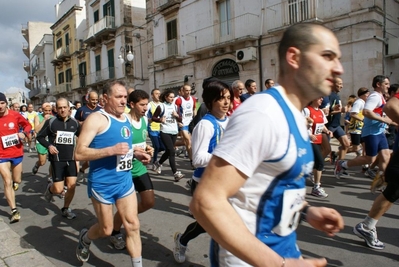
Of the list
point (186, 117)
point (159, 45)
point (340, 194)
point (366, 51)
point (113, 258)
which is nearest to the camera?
point (113, 258)

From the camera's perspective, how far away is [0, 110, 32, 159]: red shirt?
5.30 meters

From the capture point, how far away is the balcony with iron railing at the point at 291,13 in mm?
14125

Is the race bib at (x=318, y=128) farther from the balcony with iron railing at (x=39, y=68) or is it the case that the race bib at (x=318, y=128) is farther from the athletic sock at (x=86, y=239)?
the balcony with iron railing at (x=39, y=68)

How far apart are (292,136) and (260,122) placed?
166 millimetres

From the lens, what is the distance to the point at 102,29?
2781 centimetres

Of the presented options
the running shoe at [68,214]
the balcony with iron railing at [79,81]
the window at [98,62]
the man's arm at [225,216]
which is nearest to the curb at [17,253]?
the running shoe at [68,214]

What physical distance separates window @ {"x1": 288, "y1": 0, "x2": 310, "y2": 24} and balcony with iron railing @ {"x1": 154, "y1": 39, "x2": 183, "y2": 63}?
7791 mm

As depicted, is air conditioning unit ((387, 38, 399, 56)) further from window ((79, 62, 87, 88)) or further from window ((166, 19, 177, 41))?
window ((79, 62, 87, 88))

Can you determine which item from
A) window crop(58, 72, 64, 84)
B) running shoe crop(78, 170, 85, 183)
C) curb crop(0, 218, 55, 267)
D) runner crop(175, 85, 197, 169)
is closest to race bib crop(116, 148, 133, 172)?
curb crop(0, 218, 55, 267)

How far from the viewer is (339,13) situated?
1354 cm

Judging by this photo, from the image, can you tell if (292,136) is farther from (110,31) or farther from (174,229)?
(110,31)

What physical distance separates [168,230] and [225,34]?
15.3 m

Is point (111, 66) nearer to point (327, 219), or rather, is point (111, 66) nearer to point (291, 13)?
point (291, 13)

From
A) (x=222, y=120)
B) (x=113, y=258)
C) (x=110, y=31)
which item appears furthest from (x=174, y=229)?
(x=110, y=31)
